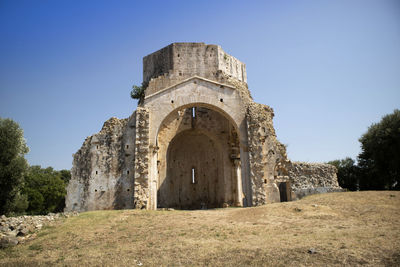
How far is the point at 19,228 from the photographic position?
12367mm

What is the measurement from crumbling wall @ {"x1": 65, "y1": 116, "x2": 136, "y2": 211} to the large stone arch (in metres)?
1.38

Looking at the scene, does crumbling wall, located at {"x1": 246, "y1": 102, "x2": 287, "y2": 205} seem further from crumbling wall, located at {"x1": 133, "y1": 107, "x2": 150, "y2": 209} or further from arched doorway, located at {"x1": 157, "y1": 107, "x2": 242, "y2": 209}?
crumbling wall, located at {"x1": 133, "y1": 107, "x2": 150, "y2": 209}

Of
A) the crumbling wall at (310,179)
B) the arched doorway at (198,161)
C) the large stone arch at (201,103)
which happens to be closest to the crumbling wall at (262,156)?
the large stone arch at (201,103)

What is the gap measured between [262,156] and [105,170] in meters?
9.41

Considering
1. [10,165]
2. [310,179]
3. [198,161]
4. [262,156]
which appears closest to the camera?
[10,165]

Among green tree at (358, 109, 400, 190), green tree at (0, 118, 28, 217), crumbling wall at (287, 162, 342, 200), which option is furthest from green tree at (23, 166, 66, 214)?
green tree at (358, 109, 400, 190)

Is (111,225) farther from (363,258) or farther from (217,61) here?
(217,61)

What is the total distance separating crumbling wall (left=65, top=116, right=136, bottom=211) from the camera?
18.9m

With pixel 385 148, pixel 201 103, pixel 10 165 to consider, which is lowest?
pixel 10 165

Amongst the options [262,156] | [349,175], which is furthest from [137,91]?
[349,175]

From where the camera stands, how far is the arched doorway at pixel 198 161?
2481 cm

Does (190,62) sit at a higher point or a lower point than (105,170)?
higher

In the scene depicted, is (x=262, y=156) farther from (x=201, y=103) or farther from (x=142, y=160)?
(x=142, y=160)

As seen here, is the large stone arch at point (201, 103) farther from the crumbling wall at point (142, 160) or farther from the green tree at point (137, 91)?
the green tree at point (137, 91)
